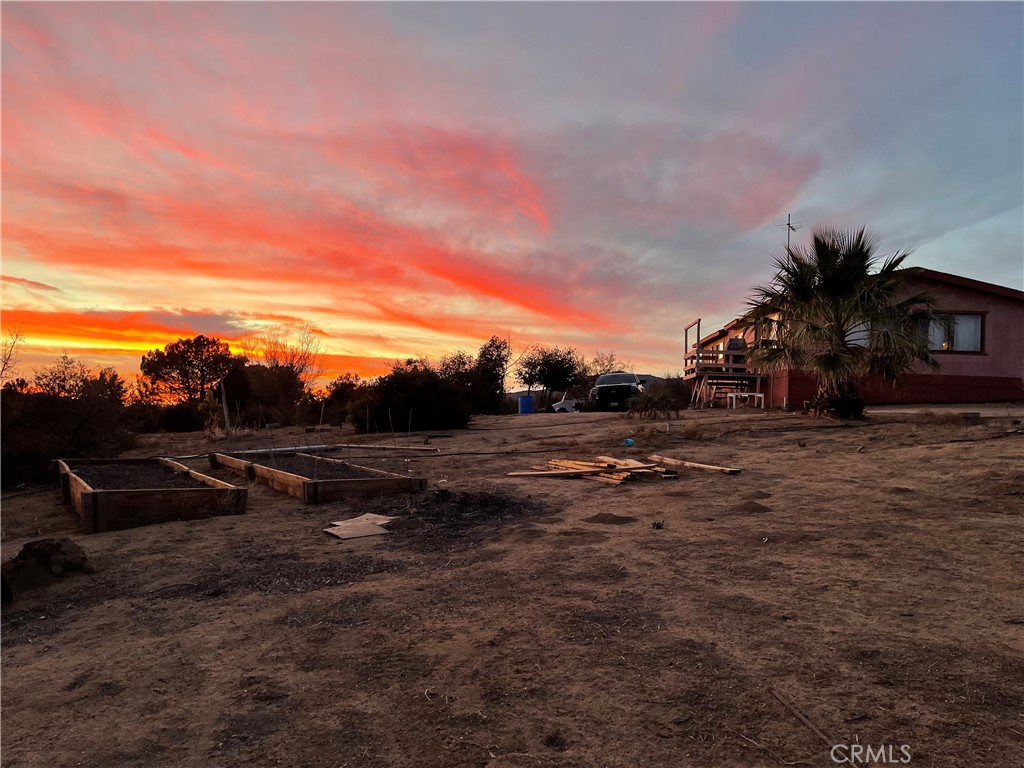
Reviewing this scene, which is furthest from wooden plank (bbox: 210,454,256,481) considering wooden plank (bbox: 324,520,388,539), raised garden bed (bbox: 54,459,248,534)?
wooden plank (bbox: 324,520,388,539)

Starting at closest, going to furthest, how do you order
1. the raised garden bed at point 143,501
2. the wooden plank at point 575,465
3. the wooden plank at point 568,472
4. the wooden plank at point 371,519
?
the raised garden bed at point 143,501, the wooden plank at point 371,519, the wooden plank at point 568,472, the wooden plank at point 575,465

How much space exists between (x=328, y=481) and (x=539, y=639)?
4.84 m

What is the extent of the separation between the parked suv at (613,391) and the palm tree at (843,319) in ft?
34.1

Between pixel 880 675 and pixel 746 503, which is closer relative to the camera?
pixel 880 675

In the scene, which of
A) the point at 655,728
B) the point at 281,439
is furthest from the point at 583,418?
the point at 655,728

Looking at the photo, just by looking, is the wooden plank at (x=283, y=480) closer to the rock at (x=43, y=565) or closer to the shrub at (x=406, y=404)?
the rock at (x=43, y=565)

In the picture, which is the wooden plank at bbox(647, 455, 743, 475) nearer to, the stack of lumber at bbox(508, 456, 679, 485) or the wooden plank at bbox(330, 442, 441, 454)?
the stack of lumber at bbox(508, 456, 679, 485)

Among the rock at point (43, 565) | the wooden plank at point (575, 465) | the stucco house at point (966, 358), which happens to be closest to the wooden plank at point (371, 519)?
the rock at point (43, 565)

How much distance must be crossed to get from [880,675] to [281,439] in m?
16.3

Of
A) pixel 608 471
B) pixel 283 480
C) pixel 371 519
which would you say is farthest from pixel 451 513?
pixel 608 471

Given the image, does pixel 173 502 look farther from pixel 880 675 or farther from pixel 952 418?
pixel 952 418

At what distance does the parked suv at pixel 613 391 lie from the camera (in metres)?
26.0

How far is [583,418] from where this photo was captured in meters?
20.7

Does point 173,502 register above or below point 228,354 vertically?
below
